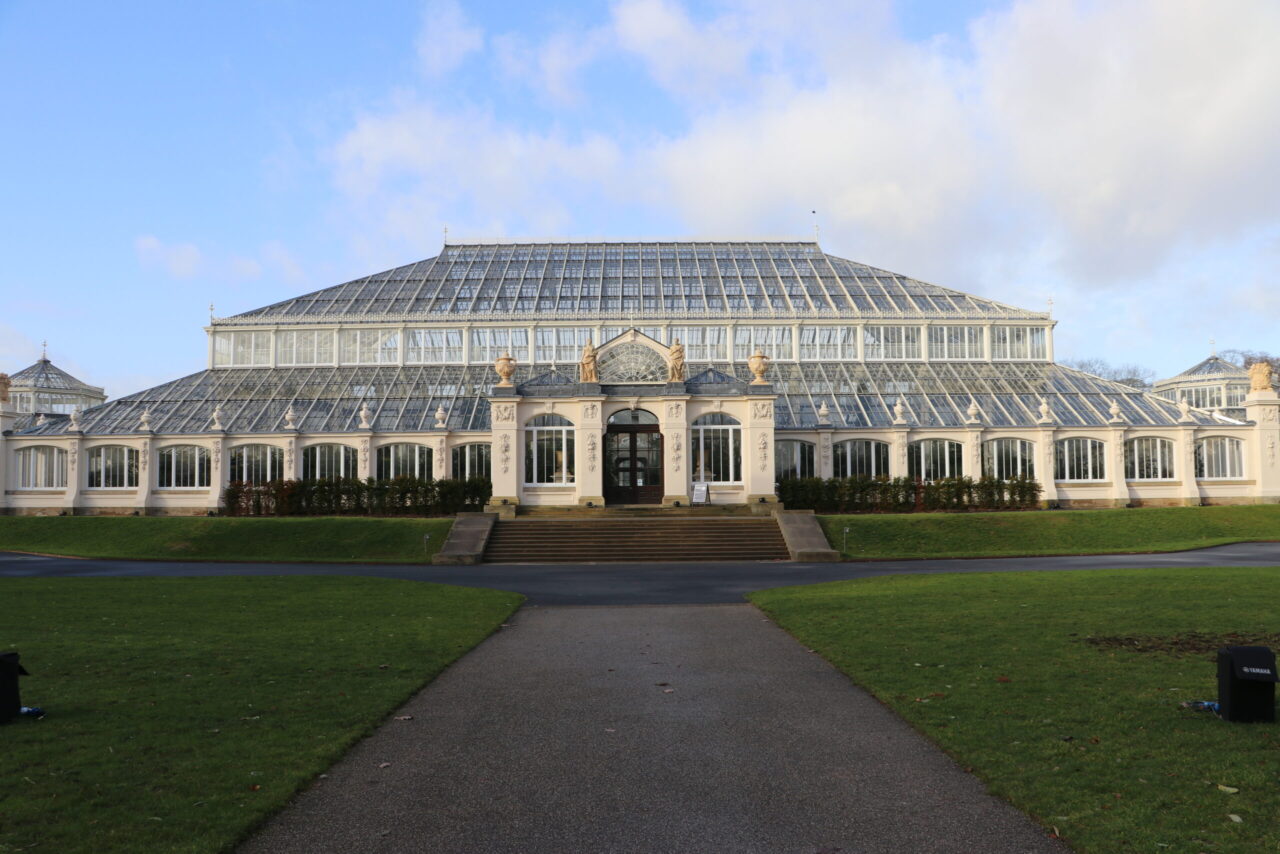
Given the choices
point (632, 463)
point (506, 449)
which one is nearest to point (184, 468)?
point (506, 449)

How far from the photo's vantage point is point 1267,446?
151ft

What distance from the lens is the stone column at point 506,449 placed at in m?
40.4

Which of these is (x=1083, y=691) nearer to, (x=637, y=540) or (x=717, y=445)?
(x=637, y=540)

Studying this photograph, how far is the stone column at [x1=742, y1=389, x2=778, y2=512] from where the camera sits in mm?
40781

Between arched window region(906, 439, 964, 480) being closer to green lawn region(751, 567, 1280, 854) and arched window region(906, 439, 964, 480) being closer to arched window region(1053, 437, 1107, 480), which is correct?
arched window region(1053, 437, 1107, 480)

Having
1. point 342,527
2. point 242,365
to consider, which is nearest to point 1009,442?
point 342,527

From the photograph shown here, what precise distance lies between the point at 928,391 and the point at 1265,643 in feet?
127

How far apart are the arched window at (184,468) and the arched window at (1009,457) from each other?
131 feet

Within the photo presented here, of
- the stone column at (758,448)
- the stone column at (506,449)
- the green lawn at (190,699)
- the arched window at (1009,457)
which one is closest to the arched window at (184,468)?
the stone column at (506,449)

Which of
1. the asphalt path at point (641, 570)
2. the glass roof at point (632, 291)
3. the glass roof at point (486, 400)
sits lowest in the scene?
the asphalt path at point (641, 570)

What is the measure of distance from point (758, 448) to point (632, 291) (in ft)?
61.7

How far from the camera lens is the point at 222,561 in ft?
103

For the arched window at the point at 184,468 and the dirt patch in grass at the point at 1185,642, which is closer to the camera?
the dirt patch in grass at the point at 1185,642

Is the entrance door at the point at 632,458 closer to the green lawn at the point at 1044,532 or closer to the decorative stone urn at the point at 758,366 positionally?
the decorative stone urn at the point at 758,366
